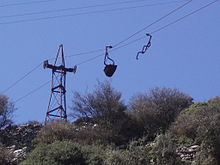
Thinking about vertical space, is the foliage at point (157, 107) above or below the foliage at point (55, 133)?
above

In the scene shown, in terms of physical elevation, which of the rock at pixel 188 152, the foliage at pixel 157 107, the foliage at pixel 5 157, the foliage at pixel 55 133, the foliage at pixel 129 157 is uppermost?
the foliage at pixel 157 107

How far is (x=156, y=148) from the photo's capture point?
23.5m

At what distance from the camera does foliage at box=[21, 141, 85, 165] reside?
78.0 feet

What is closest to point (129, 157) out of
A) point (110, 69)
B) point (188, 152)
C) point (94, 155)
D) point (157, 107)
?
point (94, 155)

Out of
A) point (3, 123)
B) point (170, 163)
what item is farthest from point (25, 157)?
point (3, 123)

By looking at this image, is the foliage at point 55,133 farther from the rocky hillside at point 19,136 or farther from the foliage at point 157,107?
the foliage at point 157,107

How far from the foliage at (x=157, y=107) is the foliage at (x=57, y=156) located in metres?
6.89

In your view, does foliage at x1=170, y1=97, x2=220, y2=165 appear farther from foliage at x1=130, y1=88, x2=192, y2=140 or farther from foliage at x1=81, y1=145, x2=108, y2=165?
foliage at x1=81, y1=145, x2=108, y2=165

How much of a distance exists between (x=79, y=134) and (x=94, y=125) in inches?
93.7

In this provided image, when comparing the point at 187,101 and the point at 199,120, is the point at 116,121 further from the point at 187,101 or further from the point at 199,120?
the point at 199,120

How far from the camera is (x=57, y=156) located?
23.9m

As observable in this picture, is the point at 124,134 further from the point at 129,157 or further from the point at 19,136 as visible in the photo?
the point at 129,157

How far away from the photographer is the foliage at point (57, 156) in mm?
23781

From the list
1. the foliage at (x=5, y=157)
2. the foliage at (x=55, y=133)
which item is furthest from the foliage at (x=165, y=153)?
the foliage at (x=5, y=157)
